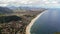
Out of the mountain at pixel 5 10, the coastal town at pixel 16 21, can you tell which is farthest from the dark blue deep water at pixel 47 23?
the mountain at pixel 5 10

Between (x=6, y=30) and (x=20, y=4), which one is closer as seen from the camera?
(x=6, y=30)

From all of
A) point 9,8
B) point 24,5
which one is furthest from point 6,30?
point 24,5

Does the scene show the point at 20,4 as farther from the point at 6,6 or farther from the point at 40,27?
the point at 40,27

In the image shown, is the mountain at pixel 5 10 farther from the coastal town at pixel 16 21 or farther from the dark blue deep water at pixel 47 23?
the dark blue deep water at pixel 47 23

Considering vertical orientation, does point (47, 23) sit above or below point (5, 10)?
below

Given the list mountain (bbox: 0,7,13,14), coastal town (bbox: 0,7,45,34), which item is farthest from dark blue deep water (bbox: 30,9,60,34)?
mountain (bbox: 0,7,13,14)

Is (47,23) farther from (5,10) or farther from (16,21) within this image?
(5,10)

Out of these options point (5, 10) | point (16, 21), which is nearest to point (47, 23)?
point (16, 21)

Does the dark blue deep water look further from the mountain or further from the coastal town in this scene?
the mountain
